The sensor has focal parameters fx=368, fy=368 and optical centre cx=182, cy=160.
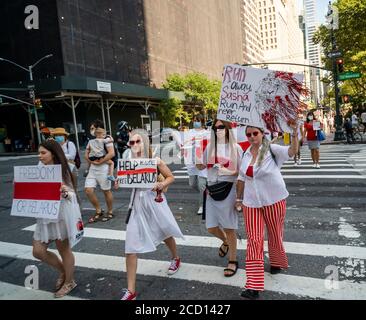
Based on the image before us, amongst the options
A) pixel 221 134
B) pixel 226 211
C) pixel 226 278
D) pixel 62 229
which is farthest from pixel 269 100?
pixel 62 229

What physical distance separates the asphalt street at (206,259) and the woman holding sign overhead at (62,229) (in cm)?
24

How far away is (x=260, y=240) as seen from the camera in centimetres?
Result: 378

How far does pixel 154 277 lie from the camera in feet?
14.5

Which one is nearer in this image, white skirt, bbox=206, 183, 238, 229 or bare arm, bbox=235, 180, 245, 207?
bare arm, bbox=235, 180, 245, 207

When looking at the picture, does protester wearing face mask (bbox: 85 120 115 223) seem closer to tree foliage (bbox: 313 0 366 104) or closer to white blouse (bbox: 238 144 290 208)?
white blouse (bbox: 238 144 290 208)

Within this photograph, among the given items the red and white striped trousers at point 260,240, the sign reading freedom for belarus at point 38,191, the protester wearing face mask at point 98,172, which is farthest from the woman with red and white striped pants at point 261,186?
the protester wearing face mask at point 98,172

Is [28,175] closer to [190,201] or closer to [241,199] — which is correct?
[241,199]

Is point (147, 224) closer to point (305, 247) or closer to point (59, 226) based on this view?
point (59, 226)

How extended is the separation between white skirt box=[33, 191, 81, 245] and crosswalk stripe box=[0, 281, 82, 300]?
25.8 inches

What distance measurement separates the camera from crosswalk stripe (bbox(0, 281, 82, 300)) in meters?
4.14

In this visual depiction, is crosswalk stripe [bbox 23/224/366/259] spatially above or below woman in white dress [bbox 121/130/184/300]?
below

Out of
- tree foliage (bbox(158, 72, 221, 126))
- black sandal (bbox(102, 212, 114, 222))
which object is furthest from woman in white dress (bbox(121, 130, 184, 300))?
tree foliage (bbox(158, 72, 221, 126))
